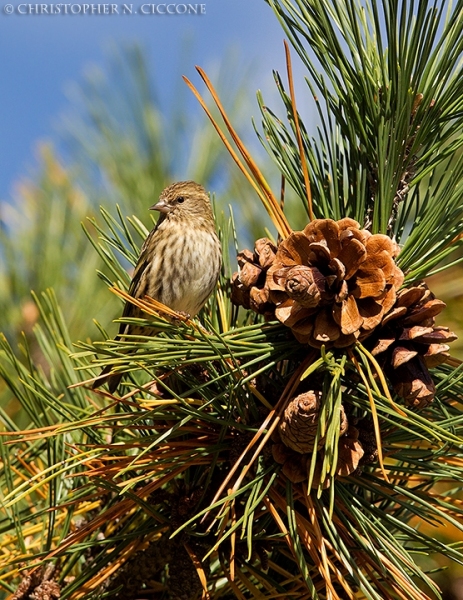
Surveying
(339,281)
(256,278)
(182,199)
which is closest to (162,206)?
(182,199)

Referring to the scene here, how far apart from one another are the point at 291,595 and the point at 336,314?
1.56 feet

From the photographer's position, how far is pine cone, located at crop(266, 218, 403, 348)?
123 cm

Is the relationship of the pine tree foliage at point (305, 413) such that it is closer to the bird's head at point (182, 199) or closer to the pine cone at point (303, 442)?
the pine cone at point (303, 442)

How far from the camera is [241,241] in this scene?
2.40 m

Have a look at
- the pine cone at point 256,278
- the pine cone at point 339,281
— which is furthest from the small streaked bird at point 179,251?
the pine cone at point 339,281

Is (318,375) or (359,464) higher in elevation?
(318,375)

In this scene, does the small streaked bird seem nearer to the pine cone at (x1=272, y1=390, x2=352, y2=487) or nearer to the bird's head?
the bird's head

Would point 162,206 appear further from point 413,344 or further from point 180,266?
point 413,344

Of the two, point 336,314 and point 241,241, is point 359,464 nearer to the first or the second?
point 336,314

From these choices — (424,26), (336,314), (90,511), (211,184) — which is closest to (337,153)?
(424,26)

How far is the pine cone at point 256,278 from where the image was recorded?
138 centimetres

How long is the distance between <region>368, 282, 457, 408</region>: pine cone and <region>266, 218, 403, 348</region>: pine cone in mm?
37

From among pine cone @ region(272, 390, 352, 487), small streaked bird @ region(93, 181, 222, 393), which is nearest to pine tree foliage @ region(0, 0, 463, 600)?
pine cone @ region(272, 390, 352, 487)

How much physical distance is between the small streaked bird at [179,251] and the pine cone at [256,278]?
0.73 metres
